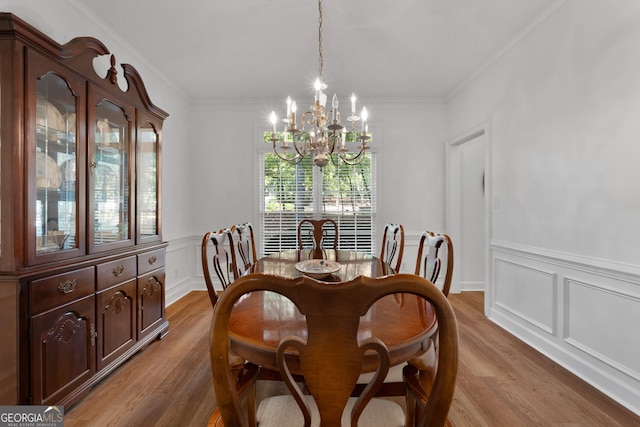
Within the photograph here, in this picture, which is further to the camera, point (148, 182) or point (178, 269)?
point (178, 269)

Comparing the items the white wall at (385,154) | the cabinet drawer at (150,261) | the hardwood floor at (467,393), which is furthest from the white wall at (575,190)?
the cabinet drawer at (150,261)

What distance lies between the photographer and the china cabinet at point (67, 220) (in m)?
1.45

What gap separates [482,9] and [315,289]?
275 cm

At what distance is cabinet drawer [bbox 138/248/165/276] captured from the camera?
2.40m

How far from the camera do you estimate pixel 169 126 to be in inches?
144

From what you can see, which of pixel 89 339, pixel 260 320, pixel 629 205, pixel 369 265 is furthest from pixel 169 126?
pixel 629 205

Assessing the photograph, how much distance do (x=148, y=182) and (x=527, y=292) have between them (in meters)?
3.46

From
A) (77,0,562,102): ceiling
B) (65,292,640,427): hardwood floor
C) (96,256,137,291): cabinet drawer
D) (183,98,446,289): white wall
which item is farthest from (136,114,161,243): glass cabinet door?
(183,98,446,289): white wall

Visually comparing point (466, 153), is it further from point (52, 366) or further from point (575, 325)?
point (52, 366)

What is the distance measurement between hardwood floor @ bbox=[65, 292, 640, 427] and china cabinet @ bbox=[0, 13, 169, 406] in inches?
6.0

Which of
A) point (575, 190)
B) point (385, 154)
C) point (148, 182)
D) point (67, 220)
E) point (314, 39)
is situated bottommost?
point (67, 220)

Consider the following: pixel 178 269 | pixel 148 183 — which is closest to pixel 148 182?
pixel 148 183

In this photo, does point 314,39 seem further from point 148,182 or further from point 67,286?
point 67,286

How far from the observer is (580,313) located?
214 centimetres
